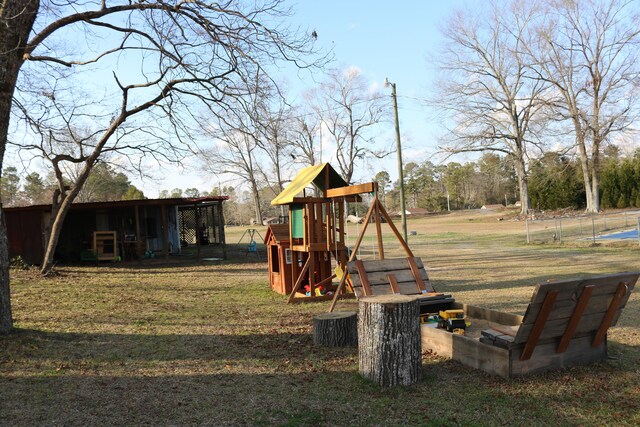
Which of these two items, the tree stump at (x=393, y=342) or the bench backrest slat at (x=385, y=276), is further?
the bench backrest slat at (x=385, y=276)

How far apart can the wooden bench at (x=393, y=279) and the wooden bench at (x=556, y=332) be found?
1.82 meters

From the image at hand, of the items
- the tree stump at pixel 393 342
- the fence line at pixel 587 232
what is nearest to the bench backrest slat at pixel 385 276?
the tree stump at pixel 393 342

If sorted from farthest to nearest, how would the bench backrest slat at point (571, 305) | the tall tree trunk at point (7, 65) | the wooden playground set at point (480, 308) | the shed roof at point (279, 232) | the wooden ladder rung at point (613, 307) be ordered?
the shed roof at point (279, 232) < the tall tree trunk at point (7, 65) < the wooden ladder rung at point (613, 307) < the wooden playground set at point (480, 308) < the bench backrest slat at point (571, 305)

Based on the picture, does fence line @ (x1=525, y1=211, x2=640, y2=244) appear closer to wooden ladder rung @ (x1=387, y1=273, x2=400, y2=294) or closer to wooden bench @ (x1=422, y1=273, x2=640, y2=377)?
wooden ladder rung @ (x1=387, y1=273, x2=400, y2=294)

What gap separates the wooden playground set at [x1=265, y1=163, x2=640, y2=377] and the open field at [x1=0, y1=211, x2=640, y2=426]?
18 centimetres

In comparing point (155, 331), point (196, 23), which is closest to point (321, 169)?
point (196, 23)

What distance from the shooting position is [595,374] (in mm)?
4887

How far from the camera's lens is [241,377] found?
5.28 meters

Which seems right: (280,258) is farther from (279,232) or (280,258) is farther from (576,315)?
(576,315)

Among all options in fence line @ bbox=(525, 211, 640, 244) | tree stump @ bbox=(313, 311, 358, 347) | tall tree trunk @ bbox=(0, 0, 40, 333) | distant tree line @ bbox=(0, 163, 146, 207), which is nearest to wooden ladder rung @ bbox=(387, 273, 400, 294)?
tree stump @ bbox=(313, 311, 358, 347)

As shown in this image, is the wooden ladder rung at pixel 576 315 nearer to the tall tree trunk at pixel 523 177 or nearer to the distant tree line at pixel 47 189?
the tall tree trunk at pixel 523 177

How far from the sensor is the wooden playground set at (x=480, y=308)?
469 centimetres

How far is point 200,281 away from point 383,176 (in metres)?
81.0

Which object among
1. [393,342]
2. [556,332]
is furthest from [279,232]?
[556,332]
